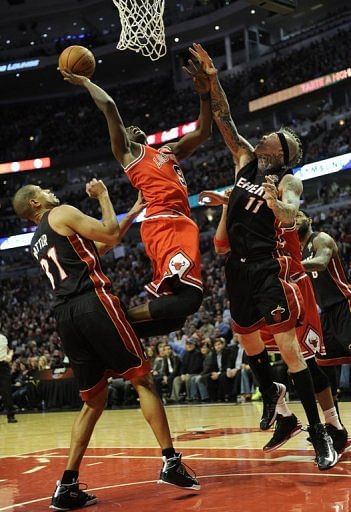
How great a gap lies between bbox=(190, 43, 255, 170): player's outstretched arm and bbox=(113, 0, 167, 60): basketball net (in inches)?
125

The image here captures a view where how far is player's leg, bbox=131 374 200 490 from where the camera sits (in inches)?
163

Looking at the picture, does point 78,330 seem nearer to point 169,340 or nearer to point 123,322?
point 123,322

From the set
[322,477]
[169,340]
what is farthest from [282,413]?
[169,340]

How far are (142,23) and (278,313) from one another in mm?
5707

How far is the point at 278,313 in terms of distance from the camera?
15.6 feet

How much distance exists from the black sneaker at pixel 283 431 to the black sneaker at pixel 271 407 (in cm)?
7

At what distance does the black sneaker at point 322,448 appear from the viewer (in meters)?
4.43

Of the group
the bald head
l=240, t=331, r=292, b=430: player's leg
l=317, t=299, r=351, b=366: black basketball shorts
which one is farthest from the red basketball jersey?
the bald head

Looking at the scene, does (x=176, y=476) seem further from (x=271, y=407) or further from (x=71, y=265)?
(x=71, y=265)

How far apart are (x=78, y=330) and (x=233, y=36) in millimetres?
34019

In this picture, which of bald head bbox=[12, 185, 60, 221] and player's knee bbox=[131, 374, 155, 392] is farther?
bald head bbox=[12, 185, 60, 221]

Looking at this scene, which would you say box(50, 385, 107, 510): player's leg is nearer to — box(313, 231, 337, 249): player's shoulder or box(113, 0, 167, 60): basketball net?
box(313, 231, 337, 249): player's shoulder

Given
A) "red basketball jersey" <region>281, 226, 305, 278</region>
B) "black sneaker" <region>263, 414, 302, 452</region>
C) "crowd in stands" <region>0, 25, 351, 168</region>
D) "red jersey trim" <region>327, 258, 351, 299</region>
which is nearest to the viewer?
"black sneaker" <region>263, 414, 302, 452</region>

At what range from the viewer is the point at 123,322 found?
14.4ft
